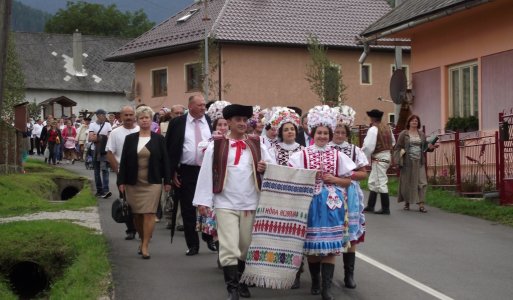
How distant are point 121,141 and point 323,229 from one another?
197 inches

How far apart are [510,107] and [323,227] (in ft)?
38.5

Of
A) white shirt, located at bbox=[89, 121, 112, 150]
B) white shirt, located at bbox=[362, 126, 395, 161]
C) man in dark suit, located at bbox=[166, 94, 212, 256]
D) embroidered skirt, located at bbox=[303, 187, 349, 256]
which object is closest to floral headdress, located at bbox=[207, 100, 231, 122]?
man in dark suit, located at bbox=[166, 94, 212, 256]

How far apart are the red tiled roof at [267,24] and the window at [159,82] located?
111 cm

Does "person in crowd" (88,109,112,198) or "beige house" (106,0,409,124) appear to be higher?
"beige house" (106,0,409,124)

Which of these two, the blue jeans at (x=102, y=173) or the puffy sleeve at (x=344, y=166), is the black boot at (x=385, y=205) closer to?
the blue jeans at (x=102, y=173)

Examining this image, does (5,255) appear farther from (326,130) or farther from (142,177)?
(326,130)

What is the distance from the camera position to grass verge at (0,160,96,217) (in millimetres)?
16641

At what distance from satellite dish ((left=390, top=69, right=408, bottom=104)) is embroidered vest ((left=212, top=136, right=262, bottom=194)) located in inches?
626

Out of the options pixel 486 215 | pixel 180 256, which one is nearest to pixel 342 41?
pixel 486 215

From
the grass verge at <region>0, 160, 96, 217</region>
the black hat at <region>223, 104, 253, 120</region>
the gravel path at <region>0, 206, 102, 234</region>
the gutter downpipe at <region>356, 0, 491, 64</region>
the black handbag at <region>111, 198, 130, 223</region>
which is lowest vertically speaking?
the gravel path at <region>0, 206, 102, 234</region>

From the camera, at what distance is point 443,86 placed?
74.2 ft

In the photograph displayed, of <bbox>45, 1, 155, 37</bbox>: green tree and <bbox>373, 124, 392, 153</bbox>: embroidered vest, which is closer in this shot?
<bbox>373, 124, 392, 153</bbox>: embroidered vest

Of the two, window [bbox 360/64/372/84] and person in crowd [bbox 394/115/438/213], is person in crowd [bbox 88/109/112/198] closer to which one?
person in crowd [bbox 394/115/438/213]

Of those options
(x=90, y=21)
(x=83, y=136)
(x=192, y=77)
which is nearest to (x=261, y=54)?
(x=192, y=77)
